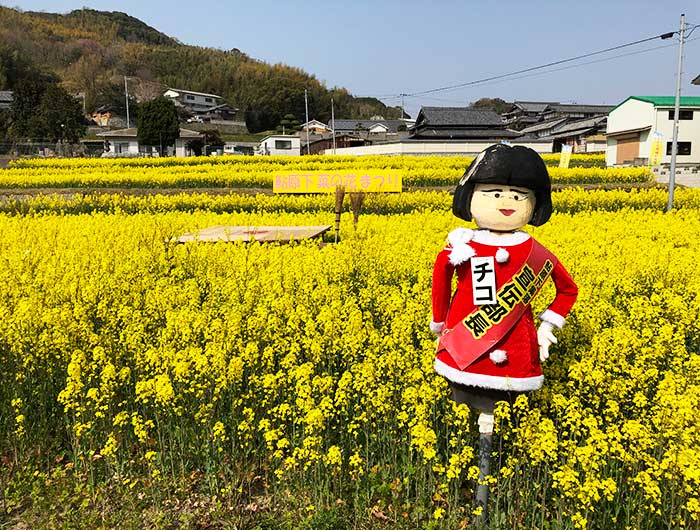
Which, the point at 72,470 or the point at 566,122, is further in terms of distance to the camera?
the point at 566,122

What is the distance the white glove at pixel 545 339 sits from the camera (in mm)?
2734

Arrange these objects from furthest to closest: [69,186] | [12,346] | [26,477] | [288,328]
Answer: [69,186], [288,328], [12,346], [26,477]

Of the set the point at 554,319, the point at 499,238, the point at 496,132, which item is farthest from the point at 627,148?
the point at 499,238

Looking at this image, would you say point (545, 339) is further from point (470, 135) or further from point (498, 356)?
point (470, 135)

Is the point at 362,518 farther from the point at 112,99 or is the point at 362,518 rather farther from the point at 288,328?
the point at 112,99

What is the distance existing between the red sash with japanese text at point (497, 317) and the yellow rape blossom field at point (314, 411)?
0.30 m

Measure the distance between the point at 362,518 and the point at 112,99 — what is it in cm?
9053

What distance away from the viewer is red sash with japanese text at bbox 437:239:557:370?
261 centimetres

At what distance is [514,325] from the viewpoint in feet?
8.64

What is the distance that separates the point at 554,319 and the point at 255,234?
596 centimetres

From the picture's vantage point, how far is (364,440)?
3271 mm

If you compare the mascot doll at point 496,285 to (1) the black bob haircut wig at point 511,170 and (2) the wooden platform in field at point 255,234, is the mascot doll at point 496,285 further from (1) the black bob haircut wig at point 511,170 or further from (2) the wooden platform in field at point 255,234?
(2) the wooden platform in field at point 255,234

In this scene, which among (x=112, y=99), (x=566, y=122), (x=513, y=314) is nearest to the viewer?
(x=513, y=314)

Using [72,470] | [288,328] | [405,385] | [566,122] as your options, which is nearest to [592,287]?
Answer: [405,385]
